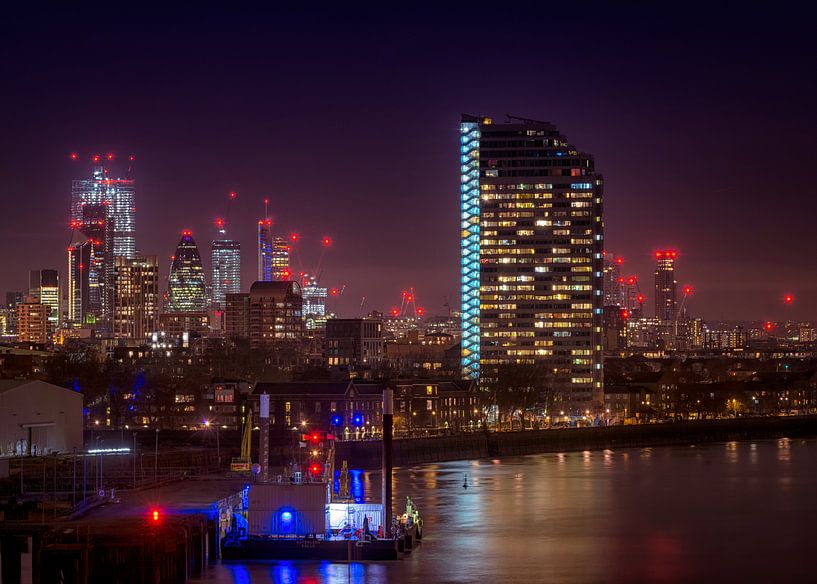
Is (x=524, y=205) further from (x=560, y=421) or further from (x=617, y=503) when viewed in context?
(x=617, y=503)

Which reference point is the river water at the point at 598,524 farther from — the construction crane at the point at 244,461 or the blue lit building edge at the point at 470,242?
the blue lit building edge at the point at 470,242

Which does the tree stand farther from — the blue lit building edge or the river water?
the river water

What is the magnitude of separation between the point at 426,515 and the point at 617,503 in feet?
36.8

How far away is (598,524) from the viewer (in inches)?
2213

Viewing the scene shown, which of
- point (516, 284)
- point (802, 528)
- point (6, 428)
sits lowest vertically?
point (802, 528)

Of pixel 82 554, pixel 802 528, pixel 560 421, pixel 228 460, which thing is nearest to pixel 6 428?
pixel 228 460

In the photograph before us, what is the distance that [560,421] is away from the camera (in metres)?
122

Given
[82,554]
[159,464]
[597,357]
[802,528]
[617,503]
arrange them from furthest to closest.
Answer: [597,357], [159,464], [617,503], [802,528], [82,554]

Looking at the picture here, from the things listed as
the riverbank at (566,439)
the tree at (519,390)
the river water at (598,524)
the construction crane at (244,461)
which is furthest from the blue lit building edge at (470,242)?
the construction crane at (244,461)

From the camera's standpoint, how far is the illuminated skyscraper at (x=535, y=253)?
447ft

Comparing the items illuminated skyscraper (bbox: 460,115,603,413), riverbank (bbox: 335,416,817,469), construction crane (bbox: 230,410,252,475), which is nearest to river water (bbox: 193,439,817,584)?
riverbank (bbox: 335,416,817,469)

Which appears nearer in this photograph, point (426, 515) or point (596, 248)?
point (426, 515)

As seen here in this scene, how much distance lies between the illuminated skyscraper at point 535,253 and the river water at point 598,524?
48863mm

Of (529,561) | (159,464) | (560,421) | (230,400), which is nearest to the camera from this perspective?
(529,561)
